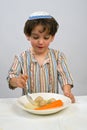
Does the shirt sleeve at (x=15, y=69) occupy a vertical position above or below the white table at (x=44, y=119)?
above

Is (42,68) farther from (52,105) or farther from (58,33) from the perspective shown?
(58,33)

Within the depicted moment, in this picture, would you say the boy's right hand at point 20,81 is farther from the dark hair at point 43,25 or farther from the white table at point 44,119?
the dark hair at point 43,25

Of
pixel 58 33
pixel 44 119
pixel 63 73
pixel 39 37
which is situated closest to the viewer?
pixel 44 119

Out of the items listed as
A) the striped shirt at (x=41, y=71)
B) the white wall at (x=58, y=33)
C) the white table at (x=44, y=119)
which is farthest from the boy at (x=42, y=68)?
the white wall at (x=58, y=33)

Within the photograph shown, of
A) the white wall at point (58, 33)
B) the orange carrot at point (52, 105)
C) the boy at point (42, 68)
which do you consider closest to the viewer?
the orange carrot at point (52, 105)

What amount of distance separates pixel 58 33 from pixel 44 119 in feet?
5.23

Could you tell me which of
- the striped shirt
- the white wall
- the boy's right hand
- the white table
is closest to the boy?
the striped shirt

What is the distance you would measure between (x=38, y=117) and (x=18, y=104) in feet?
0.43

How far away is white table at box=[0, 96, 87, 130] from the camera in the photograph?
938mm

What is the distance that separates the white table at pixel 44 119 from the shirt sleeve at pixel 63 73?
254 mm

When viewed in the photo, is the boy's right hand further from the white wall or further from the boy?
the white wall

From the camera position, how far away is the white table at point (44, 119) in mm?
938

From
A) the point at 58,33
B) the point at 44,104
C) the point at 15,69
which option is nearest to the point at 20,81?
the point at 44,104

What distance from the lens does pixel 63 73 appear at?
4.81ft
